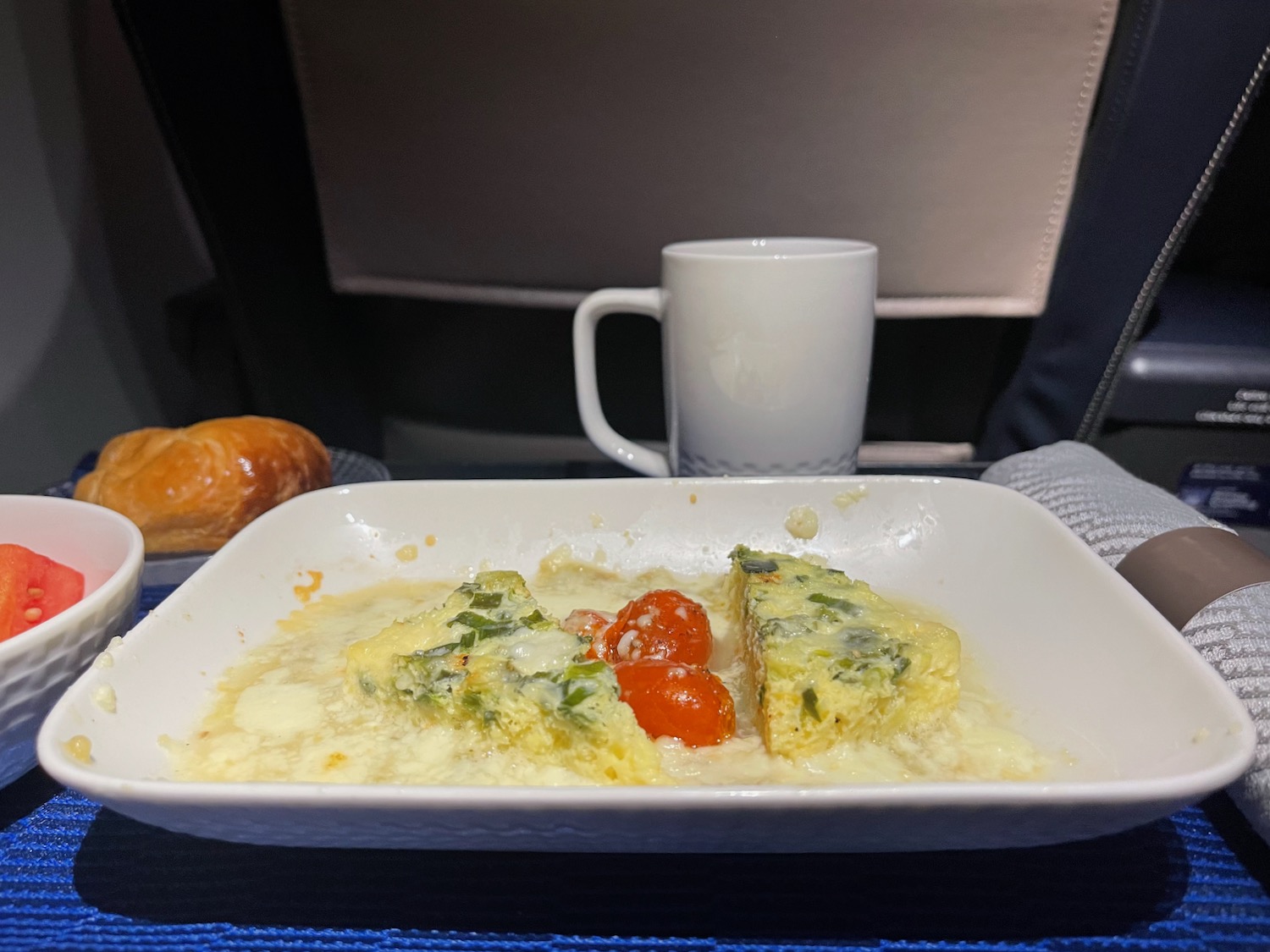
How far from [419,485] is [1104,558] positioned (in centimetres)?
67

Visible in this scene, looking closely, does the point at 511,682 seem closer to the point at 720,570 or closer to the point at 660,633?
the point at 660,633

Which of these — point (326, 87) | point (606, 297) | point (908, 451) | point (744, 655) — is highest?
point (326, 87)

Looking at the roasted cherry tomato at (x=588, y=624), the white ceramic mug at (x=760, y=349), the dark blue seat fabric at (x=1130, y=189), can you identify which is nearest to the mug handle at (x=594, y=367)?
the white ceramic mug at (x=760, y=349)

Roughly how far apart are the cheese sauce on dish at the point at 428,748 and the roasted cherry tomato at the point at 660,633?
40 mm

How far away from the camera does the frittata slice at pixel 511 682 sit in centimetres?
53

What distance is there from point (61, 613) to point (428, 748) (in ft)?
0.90

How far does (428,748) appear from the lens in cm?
57

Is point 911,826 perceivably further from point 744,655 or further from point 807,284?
point 807,284

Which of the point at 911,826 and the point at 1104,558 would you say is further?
the point at 1104,558

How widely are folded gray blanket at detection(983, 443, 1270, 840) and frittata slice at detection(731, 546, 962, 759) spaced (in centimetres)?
19

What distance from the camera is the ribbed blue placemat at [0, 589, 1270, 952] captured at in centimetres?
48

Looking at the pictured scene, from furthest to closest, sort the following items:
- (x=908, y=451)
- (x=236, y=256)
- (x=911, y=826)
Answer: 1. (x=908, y=451)
2. (x=236, y=256)
3. (x=911, y=826)

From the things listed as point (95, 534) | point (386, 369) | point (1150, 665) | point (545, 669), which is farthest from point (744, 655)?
point (386, 369)

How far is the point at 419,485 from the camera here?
2.79ft
